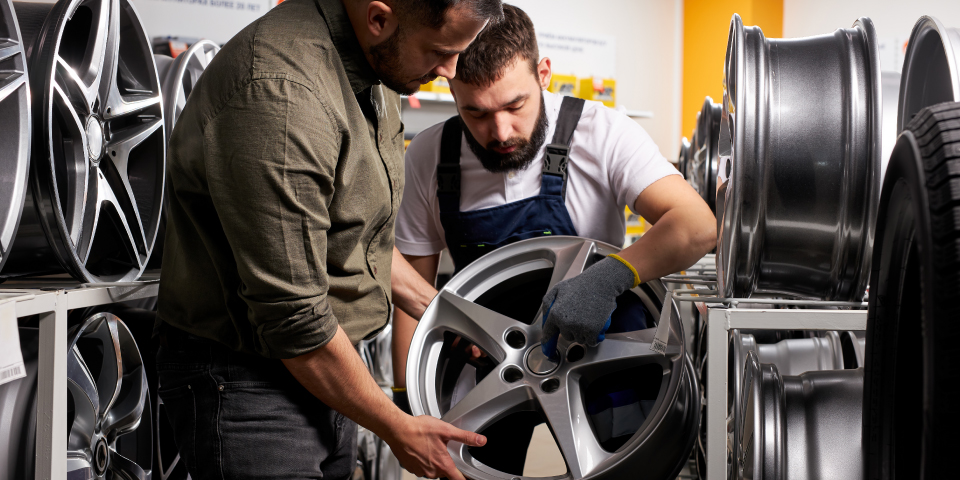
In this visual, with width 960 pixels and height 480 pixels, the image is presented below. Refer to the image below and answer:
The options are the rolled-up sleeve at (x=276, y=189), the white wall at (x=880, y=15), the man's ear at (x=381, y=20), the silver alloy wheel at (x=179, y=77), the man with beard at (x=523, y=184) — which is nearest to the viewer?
the rolled-up sleeve at (x=276, y=189)

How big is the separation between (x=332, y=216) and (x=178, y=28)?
3.51 meters

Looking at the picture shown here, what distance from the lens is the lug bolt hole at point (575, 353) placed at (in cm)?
159

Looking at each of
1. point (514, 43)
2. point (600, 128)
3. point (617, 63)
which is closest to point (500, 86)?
point (514, 43)

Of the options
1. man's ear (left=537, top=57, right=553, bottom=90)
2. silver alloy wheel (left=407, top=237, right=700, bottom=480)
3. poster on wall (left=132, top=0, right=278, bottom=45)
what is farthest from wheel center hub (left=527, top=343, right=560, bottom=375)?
poster on wall (left=132, top=0, right=278, bottom=45)

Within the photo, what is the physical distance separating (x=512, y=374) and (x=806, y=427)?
65cm

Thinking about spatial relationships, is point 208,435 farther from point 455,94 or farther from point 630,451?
point 455,94

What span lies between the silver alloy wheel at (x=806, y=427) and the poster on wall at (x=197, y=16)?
3.87 m

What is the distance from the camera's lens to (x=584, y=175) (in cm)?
192

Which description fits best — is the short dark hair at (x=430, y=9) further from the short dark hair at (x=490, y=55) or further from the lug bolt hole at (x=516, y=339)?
the lug bolt hole at (x=516, y=339)

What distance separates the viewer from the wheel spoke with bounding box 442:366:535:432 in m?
1.56

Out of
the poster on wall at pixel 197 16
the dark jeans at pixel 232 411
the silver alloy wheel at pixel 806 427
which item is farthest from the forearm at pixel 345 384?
the poster on wall at pixel 197 16

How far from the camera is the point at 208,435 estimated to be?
132 cm

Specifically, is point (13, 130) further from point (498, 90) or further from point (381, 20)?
point (498, 90)

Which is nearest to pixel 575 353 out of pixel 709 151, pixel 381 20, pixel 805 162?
pixel 805 162
